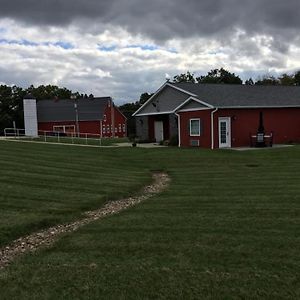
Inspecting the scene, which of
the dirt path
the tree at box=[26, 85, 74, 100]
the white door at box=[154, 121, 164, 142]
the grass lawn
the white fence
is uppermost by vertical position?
the tree at box=[26, 85, 74, 100]

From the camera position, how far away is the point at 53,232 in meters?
8.70

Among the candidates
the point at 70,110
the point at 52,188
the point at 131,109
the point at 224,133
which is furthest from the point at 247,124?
the point at 131,109

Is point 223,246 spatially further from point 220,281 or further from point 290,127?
point 290,127

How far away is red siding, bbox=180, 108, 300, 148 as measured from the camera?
2998 centimetres

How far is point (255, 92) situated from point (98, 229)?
92.5ft

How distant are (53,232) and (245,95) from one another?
26.4m

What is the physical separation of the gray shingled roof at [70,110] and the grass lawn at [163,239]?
5267 cm

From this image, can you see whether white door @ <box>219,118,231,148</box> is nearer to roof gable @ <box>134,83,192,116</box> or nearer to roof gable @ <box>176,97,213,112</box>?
roof gable @ <box>176,97,213,112</box>

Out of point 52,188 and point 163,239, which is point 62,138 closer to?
point 52,188

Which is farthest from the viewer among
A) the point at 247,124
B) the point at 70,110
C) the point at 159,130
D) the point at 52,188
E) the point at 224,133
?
the point at 70,110

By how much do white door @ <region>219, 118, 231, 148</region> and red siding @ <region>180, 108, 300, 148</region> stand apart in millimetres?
266

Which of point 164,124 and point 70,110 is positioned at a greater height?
point 70,110

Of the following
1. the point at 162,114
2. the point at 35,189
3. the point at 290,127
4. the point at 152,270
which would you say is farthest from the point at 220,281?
the point at 162,114

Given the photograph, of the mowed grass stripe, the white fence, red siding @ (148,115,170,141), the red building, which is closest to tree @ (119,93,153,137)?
the red building
